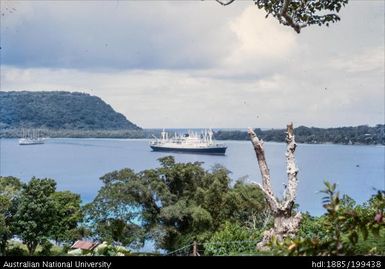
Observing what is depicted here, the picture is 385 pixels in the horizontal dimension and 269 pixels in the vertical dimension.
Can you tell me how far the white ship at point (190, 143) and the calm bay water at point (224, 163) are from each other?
35cm

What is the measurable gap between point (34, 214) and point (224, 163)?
13.0m

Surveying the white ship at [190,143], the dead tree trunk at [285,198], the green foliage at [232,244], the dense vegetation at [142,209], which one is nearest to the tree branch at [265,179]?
the dead tree trunk at [285,198]

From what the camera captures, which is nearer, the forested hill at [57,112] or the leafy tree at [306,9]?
the leafy tree at [306,9]

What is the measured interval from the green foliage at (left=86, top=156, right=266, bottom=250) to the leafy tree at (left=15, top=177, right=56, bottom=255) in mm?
978

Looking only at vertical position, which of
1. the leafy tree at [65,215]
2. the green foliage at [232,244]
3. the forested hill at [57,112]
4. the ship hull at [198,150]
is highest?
the forested hill at [57,112]

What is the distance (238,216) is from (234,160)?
12.7m

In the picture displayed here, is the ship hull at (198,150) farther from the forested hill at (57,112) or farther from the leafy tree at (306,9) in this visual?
the leafy tree at (306,9)

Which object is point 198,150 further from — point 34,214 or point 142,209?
point 34,214

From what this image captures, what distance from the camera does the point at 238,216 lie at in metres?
11.7

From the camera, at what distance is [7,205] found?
1181 cm

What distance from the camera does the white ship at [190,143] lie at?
26.4 m

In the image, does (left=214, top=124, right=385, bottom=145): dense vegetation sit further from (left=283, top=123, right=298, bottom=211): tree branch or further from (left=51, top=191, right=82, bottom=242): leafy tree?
(left=283, top=123, right=298, bottom=211): tree branch

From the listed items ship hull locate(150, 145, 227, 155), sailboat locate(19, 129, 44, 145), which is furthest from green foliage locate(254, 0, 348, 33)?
ship hull locate(150, 145, 227, 155)
